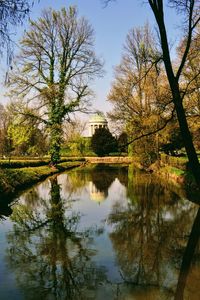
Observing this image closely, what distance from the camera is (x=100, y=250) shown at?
30.9 feet

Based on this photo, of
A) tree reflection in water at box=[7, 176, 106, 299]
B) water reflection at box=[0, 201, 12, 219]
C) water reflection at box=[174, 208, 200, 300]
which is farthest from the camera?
water reflection at box=[0, 201, 12, 219]

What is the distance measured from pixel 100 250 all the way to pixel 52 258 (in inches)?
51.1

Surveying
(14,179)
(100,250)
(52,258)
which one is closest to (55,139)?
(14,179)

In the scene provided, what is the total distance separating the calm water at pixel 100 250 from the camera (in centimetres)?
687

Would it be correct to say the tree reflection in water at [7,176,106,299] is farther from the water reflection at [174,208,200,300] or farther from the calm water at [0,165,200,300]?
the water reflection at [174,208,200,300]

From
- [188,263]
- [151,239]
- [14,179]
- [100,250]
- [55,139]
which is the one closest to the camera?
[188,263]

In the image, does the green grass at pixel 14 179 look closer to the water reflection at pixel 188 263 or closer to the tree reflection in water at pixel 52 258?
the tree reflection in water at pixel 52 258

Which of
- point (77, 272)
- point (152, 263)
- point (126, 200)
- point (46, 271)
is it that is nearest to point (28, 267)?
point (46, 271)

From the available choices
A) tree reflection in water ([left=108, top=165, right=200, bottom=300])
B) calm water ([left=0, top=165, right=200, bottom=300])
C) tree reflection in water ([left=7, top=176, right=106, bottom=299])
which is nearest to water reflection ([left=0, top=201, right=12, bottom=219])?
calm water ([left=0, top=165, right=200, bottom=300])

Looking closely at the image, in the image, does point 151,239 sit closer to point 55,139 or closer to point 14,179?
point 14,179

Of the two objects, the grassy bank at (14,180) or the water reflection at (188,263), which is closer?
the water reflection at (188,263)

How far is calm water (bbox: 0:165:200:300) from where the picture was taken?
687 centimetres

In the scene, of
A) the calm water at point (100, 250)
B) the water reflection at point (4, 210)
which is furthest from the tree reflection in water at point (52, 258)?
the water reflection at point (4, 210)

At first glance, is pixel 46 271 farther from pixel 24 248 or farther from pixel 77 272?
pixel 24 248
